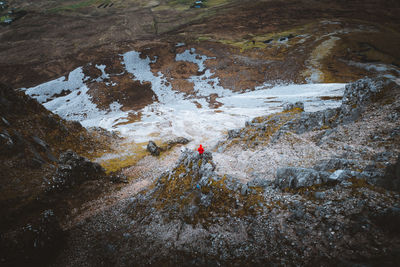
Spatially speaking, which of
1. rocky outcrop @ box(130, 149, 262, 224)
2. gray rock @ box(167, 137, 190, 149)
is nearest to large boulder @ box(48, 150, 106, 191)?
rocky outcrop @ box(130, 149, 262, 224)

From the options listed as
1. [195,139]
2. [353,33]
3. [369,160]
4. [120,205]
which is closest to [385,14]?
[353,33]

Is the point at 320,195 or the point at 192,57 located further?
the point at 192,57

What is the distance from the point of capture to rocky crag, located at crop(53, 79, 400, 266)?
939 centimetres

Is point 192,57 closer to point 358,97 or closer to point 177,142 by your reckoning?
point 177,142

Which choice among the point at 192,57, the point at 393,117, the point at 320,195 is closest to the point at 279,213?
the point at 320,195

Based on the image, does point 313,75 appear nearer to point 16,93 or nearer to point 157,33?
point 16,93

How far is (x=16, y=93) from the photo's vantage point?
103 ft

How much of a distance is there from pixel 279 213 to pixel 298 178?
304cm

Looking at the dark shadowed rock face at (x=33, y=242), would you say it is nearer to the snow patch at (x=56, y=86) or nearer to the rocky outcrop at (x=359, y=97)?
the rocky outcrop at (x=359, y=97)

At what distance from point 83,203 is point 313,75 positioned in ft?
344

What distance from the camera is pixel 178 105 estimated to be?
298 feet

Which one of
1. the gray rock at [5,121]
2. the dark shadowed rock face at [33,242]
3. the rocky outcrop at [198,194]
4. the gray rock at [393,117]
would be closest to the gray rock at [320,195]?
the rocky outcrop at [198,194]

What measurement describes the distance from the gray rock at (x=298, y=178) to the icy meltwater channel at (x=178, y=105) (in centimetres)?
3650

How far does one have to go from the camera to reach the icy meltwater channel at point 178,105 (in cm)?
6359
